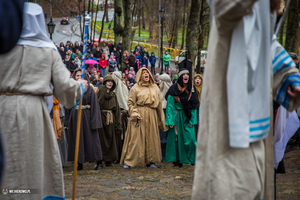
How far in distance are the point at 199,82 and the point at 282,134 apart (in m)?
5.68

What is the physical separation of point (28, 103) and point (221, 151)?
1.99 metres

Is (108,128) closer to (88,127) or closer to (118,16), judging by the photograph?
(88,127)

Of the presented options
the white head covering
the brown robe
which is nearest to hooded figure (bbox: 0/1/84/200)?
the white head covering

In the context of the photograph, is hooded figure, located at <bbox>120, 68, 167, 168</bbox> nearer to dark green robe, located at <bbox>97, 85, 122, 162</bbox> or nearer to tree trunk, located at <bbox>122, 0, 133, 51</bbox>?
dark green robe, located at <bbox>97, 85, 122, 162</bbox>

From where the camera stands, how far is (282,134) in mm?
5113

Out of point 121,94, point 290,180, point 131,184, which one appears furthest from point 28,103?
point 121,94

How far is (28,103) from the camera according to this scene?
12.1ft

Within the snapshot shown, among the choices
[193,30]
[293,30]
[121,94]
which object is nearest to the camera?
[121,94]

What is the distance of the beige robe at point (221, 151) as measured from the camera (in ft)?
8.03

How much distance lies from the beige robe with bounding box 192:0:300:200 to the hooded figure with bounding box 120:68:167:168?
21.6 ft

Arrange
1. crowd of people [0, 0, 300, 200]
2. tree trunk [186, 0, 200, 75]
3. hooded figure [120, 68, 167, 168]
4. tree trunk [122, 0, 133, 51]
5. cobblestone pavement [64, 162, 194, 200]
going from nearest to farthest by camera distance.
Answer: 1. crowd of people [0, 0, 300, 200]
2. cobblestone pavement [64, 162, 194, 200]
3. hooded figure [120, 68, 167, 168]
4. tree trunk [186, 0, 200, 75]
5. tree trunk [122, 0, 133, 51]

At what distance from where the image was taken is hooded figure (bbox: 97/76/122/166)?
935cm

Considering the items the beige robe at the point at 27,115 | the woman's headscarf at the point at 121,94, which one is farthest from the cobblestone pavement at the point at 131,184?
the woman's headscarf at the point at 121,94

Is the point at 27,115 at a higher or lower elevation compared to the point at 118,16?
lower
